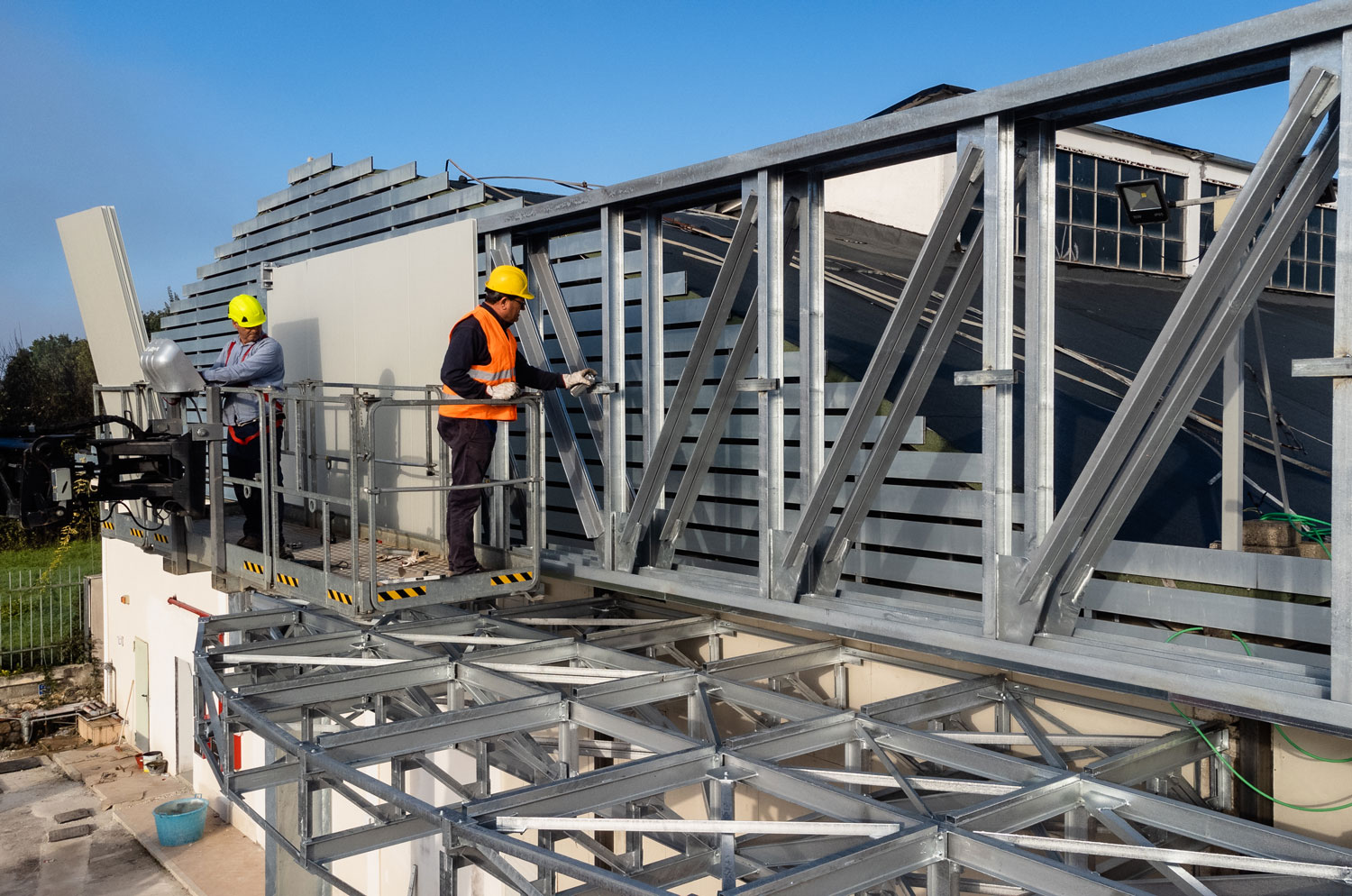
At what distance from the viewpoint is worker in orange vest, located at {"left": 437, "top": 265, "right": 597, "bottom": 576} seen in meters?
7.18

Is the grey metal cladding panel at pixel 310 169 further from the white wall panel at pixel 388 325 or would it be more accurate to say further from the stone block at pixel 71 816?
the stone block at pixel 71 816

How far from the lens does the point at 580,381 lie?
24.5 ft

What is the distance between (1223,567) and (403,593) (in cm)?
472

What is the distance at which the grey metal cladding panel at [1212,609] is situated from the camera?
15.5ft

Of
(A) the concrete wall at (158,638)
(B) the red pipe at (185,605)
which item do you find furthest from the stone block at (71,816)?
(B) the red pipe at (185,605)

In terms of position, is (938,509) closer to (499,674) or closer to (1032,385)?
(1032,385)

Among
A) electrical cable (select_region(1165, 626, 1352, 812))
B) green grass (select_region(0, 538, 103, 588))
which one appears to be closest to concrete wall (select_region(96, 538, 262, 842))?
green grass (select_region(0, 538, 103, 588))

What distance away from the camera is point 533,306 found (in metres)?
8.76

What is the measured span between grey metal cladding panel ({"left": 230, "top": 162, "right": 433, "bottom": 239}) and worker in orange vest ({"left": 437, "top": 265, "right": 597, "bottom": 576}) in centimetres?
391

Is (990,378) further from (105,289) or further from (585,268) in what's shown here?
(105,289)

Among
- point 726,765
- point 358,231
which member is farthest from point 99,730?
point 726,765

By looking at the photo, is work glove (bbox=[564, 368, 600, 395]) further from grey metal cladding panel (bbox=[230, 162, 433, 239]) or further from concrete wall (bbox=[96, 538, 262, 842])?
concrete wall (bbox=[96, 538, 262, 842])

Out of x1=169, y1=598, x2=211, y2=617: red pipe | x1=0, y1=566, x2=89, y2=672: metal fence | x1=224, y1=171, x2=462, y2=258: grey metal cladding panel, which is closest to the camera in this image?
x1=224, y1=171, x2=462, y2=258: grey metal cladding panel

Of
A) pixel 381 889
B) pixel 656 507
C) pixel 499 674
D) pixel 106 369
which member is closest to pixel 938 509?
pixel 656 507
